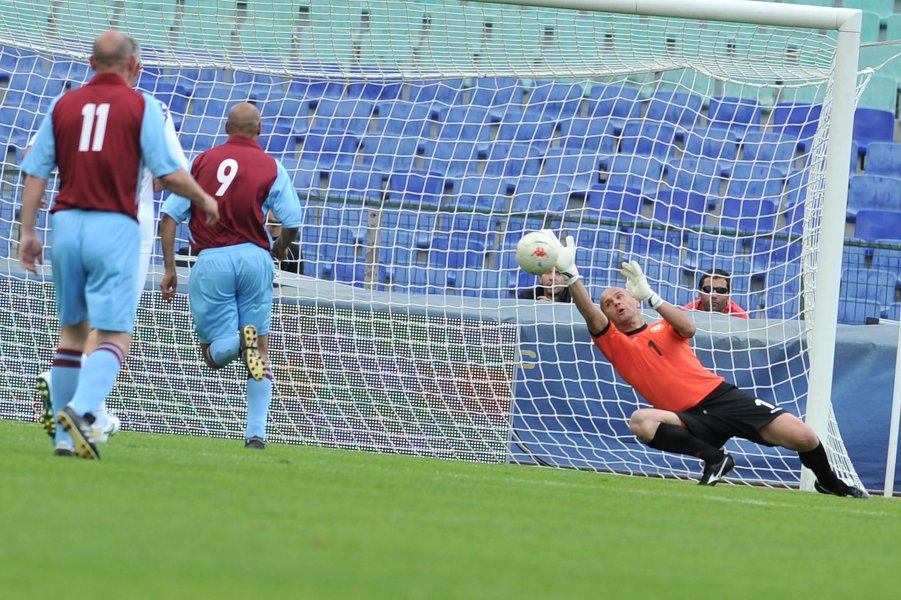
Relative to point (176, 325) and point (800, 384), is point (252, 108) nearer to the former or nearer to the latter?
point (176, 325)

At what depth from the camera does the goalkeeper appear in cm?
778

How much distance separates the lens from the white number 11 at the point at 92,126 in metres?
5.34

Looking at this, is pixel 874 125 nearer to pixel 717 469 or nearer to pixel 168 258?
pixel 717 469

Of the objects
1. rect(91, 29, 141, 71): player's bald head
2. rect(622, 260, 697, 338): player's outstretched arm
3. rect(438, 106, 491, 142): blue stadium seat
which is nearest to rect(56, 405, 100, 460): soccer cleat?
rect(91, 29, 141, 71): player's bald head

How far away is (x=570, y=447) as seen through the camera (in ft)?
31.7

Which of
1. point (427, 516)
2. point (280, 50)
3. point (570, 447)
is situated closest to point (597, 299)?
point (570, 447)

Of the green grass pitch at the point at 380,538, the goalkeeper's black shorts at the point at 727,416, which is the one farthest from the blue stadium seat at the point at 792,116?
the green grass pitch at the point at 380,538

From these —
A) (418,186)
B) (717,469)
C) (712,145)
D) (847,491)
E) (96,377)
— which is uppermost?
(712,145)

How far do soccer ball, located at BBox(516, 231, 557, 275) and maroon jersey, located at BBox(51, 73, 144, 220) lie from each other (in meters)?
2.94

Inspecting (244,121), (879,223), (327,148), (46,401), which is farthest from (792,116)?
(46,401)

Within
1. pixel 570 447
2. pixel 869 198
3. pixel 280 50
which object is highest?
pixel 280 50

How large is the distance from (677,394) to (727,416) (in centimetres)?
30

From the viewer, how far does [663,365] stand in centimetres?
796

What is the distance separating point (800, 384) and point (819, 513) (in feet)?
11.9
